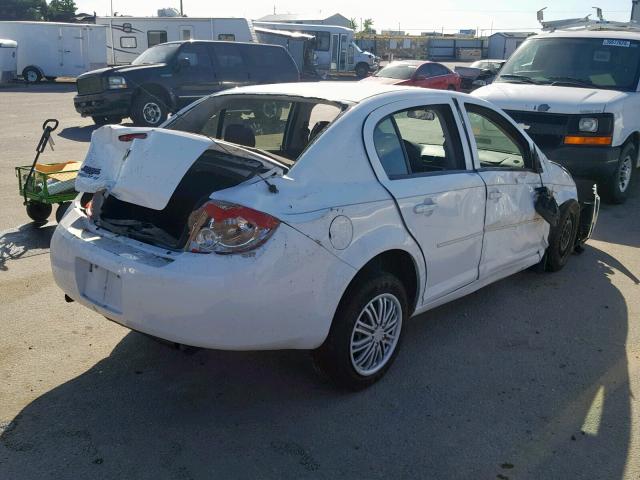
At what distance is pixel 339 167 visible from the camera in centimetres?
353

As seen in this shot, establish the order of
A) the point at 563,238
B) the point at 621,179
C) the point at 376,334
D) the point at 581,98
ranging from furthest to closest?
the point at 621,179
the point at 581,98
the point at 563,238
the point at 376,334

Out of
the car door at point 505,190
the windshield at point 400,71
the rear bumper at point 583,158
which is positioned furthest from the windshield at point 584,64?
the windshield at point 400,71

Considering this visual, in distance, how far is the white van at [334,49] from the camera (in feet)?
127

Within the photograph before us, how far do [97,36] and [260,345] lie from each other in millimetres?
25857

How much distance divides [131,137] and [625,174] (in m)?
7.07

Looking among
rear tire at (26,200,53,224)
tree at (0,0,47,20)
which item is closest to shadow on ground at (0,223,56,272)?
rear tire at (26,200,53,224)

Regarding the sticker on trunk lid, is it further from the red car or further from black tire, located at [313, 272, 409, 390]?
the red car

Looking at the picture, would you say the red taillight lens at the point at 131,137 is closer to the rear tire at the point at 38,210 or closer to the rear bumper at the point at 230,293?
the rear bumper at the point at 230,293

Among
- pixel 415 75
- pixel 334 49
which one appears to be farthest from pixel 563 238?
pixel 334 49

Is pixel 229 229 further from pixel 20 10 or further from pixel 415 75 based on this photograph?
pixel 20 10

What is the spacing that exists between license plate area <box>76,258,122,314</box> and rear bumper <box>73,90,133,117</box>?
11.4m

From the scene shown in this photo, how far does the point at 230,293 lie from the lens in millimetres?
3092

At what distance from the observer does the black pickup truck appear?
14.1 m

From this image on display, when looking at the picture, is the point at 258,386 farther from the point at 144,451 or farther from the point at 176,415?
the point at 144,451
